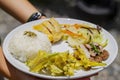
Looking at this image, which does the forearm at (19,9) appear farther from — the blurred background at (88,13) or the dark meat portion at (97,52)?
the blurred background at (88,13)

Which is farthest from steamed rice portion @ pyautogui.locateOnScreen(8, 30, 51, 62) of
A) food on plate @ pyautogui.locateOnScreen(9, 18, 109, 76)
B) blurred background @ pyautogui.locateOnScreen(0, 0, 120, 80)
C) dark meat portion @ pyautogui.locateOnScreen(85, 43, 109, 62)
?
blurred background @ pyautogui.locateOnScreen(0, 0, 120, 80)

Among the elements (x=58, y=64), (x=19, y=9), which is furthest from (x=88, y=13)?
(x=58, y=64)

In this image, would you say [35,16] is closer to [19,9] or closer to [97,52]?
[19,9]

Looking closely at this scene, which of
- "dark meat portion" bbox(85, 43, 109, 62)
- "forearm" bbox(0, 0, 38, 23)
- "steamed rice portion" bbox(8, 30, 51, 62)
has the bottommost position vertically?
"steamed rice portion" bbox(8, 30, 51, 62)

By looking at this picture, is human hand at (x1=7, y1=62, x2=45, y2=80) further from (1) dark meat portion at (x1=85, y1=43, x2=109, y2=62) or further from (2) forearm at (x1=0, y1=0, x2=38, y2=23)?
(2) forearm at (x1=0, y1=0, x2=38, y2=23)

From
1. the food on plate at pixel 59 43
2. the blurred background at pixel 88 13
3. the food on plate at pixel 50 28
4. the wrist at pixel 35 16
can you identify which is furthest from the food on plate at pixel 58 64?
the blurred background at pixel 88 13

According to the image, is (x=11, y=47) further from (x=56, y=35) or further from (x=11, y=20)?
(x=11, y=20)
